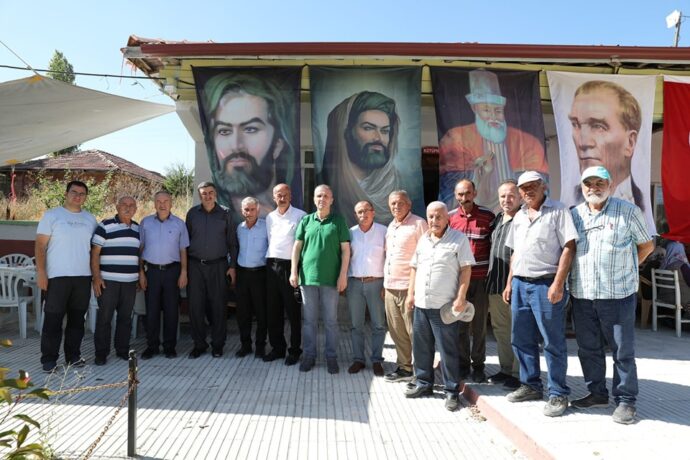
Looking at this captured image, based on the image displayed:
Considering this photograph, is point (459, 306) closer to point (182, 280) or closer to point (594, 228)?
point (594, 228)

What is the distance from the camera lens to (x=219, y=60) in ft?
20.2

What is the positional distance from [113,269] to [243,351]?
163 cm

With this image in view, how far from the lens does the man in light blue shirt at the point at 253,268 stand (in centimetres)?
502

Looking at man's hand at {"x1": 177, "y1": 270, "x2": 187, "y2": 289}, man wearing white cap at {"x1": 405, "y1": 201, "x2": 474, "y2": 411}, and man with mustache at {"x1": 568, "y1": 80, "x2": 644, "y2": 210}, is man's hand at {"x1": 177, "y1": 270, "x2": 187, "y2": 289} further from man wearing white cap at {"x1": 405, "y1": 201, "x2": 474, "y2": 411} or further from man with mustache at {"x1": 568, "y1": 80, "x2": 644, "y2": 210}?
man with mustache at {"x1": 568, "y1": 80, "x2": 644, "y2": 210}

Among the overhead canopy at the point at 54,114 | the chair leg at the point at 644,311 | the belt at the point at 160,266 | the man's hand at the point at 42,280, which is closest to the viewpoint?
the man's hand at the point at 42,280

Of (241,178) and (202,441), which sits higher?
(241,178)

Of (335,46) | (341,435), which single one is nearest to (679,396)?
(341,435)

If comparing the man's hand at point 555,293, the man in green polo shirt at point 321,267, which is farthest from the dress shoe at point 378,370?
the man's hand at point 555,293

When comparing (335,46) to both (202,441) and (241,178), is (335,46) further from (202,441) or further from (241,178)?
(202,441)

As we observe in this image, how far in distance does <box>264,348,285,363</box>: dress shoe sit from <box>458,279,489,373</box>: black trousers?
76.1 inches

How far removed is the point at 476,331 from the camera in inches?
169

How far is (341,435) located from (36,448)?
200 cm

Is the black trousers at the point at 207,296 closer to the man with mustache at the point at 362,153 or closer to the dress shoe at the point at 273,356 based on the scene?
the dress shoe at the point at 273,356

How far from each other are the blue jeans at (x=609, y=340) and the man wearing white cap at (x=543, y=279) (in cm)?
17
